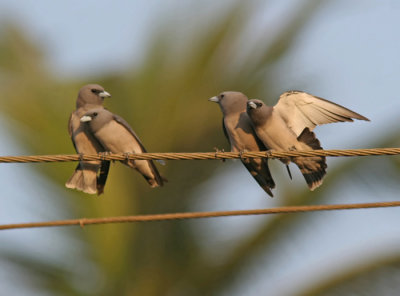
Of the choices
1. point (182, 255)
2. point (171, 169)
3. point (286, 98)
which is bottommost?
point (182, 255)

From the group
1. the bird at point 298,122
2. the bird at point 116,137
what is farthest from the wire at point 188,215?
the bird at point 116,137

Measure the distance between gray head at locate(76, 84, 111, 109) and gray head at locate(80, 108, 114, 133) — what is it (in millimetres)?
461

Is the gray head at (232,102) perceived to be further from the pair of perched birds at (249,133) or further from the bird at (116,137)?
the bird at (116,137)

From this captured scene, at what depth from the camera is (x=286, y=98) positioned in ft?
26.0

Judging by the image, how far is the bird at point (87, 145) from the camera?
26.1 ft

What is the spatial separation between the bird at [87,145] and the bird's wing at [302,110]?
1720 mm

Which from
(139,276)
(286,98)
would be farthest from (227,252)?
(286,98)

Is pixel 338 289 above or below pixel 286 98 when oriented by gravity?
below

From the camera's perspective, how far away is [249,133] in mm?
7938

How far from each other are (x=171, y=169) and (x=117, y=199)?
62 centimetres

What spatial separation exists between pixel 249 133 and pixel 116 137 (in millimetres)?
1236

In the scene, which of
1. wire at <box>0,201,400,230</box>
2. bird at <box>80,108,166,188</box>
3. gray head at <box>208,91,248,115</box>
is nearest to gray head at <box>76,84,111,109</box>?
bird at <box>80,108,166,188</box>

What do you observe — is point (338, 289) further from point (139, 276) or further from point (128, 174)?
point (128, 174)

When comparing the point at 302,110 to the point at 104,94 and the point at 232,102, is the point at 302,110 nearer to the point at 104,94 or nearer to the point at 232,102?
the point at 232,102
